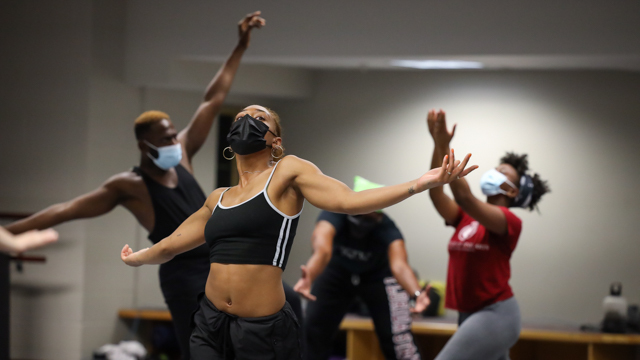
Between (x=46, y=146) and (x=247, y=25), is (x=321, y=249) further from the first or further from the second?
(x=46, y=146)

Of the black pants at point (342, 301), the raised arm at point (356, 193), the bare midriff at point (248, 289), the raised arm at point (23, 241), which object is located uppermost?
the raised arm at point (356, 193)

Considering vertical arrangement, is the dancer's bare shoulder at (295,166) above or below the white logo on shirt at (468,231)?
above

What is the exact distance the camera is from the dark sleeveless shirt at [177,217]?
3160mm

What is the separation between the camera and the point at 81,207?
3246mm

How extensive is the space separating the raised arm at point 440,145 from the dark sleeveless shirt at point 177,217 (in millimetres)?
1090

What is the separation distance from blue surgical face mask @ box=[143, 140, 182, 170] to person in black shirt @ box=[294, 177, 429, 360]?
3.17ft

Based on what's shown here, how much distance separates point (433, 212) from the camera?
5.61 metres

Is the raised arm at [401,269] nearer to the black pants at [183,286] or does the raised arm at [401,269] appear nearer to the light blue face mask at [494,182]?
the light blue face mask at [494,182]

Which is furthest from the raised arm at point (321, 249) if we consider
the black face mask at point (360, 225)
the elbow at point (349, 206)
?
the elbow at point (349, 206)

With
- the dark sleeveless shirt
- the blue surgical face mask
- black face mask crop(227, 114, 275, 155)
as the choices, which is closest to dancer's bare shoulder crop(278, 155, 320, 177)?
black face mask crop(227, 114, 275, 155)

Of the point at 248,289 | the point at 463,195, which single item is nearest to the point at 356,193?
the point at 248,289

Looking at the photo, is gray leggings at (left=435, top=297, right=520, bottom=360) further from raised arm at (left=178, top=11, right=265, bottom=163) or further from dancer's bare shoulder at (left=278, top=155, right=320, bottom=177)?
raised arm at (left=178, top=11, right=265, bottom=163)

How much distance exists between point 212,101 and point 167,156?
624 mm

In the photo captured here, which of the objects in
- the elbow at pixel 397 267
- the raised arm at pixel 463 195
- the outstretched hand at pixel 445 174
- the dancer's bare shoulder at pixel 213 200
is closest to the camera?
the outstretched hand at pixel 445 174
